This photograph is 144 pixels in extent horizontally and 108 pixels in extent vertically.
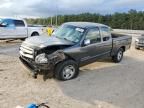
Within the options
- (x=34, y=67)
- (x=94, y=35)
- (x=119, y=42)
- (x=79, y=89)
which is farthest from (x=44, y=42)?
(x=119, y=42)

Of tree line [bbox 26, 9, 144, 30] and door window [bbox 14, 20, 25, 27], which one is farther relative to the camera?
tree line [bbox 26, 9, 144, 30]

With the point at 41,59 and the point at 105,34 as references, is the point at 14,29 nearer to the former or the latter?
the point at 105,34

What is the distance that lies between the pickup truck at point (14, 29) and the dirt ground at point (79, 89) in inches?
304

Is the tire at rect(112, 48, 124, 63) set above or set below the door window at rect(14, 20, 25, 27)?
below

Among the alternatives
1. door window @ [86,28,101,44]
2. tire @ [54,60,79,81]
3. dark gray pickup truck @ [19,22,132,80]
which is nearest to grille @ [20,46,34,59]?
dark gray pickup truck @ [19,22,132,80]

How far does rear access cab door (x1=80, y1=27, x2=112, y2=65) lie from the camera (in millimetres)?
8062

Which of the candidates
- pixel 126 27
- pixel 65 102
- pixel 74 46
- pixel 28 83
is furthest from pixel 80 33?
pixel 126 27

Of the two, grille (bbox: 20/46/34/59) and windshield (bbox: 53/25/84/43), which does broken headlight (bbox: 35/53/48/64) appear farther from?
windshield (bbox: 53/25/84/43)

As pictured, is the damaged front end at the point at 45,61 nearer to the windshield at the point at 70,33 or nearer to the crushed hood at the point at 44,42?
the crushed hood at the point at 44,42

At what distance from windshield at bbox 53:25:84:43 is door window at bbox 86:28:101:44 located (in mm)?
317

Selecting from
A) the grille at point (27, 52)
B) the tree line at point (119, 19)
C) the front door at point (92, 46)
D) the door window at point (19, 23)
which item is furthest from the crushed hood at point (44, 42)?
the tree line at point (119, 19)

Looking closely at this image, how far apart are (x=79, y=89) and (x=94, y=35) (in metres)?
2.56

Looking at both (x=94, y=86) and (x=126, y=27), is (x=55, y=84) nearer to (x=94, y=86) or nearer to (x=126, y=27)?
(x=94, y=86)

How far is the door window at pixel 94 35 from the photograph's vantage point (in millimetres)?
8230
